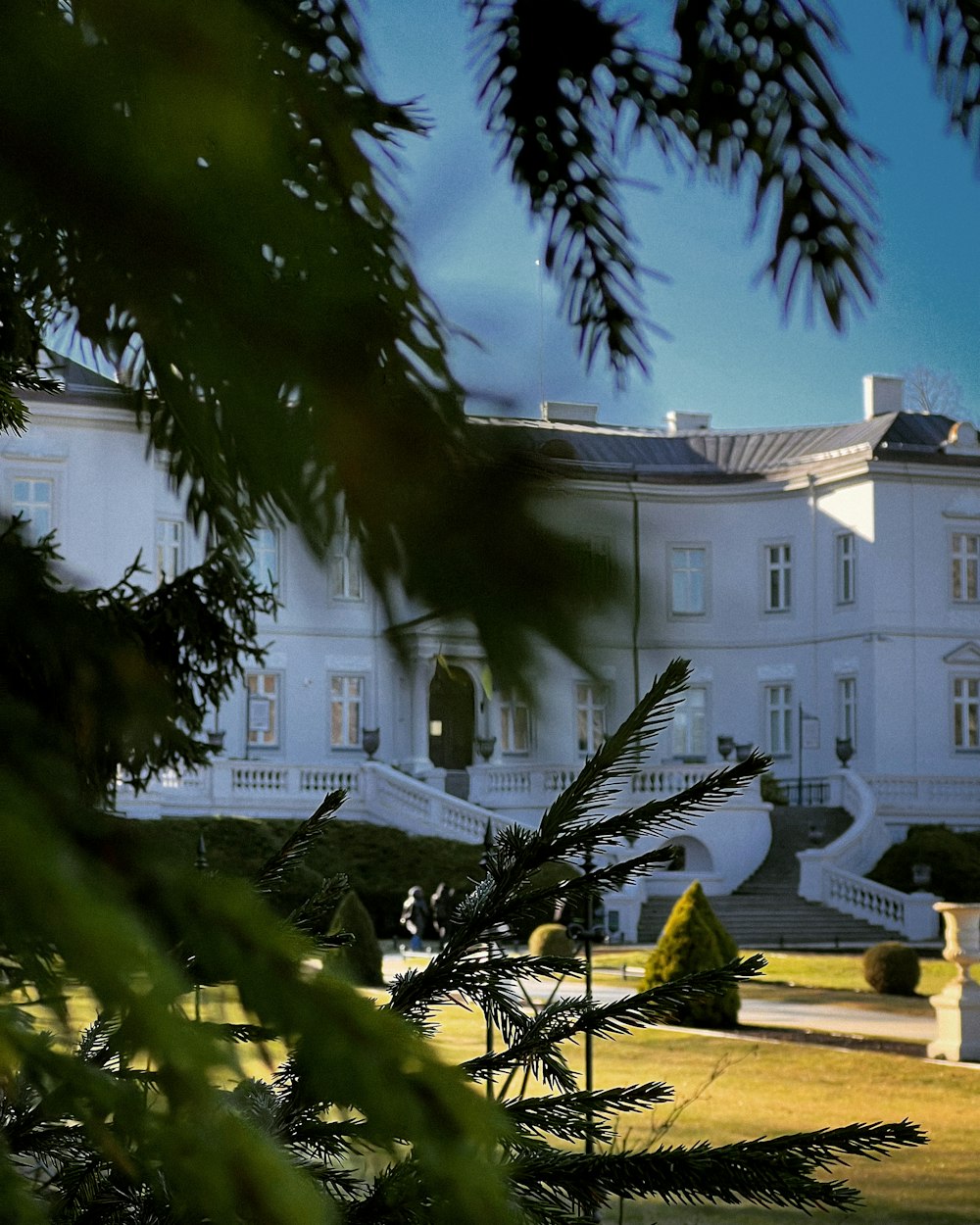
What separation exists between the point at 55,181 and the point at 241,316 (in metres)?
0.06

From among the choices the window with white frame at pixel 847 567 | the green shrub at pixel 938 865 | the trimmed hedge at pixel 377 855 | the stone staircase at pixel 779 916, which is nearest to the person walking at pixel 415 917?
the trimmed hedge at pixel 377 855

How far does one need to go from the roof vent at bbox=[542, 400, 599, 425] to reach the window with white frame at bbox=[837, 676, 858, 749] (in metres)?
35.3

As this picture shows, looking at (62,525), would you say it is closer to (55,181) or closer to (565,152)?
(565,152)

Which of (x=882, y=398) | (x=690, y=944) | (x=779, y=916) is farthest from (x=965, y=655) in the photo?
(x=690, y=944)

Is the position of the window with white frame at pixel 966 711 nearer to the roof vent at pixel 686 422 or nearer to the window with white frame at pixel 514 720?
the roof vent at pixel 686 422

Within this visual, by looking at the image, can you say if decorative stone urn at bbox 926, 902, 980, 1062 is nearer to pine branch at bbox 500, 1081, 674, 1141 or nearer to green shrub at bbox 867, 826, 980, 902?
pine branch at bbox 500, 1081, 674, 1141

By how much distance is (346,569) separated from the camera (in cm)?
43

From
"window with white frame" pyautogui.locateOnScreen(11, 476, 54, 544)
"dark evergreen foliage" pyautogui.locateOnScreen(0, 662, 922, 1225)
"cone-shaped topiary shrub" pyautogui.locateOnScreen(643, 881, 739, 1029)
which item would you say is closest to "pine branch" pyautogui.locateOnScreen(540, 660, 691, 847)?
"dark evergreen foliage" pyautogui.locateOnScreen(0, 662, 922, 1225)

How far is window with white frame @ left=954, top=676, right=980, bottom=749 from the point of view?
117 ft

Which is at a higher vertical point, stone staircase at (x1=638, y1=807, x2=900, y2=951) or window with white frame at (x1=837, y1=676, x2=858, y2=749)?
window with white frame at (x1=837, y1=676, x2=858, y2=749)

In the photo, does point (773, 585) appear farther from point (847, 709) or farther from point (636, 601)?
point (847, 709)

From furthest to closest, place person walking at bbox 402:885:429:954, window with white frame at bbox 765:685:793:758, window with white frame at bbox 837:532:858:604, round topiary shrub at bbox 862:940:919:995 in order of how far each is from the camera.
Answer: window with white frame at bbox 765:685:793:758 < window with white frame at bbox 837:532:858:604 < person walking at bbox 402:885:429:954 < round topiary shrub at bbox 862:940:919:995

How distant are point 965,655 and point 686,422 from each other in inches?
1436

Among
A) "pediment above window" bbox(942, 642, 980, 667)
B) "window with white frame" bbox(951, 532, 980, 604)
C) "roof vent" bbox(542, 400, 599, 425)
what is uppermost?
"pediment above window" bbox(942, 642, 980, 667)
